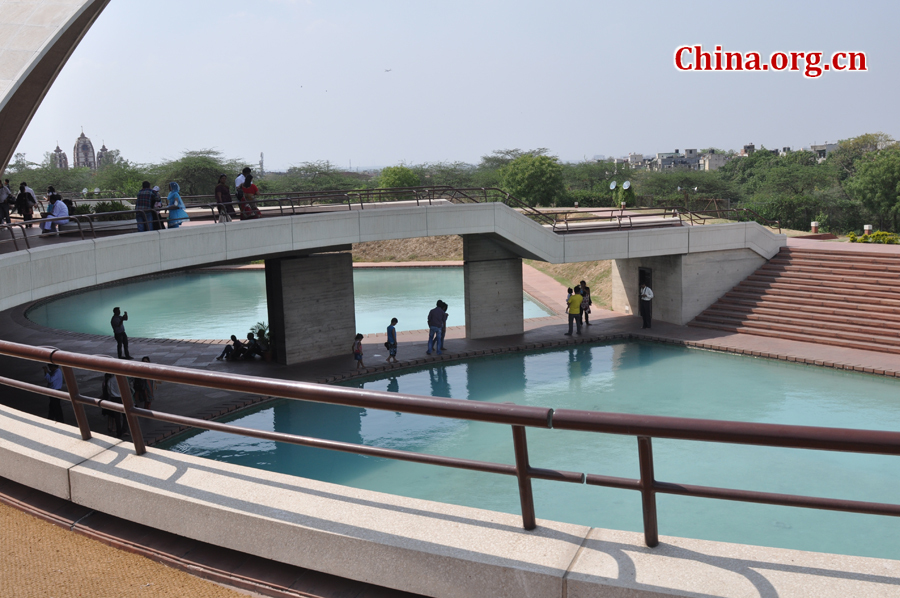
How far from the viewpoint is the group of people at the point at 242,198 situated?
18.6 metres

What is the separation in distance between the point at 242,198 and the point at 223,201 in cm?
48

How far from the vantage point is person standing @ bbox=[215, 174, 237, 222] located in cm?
1836

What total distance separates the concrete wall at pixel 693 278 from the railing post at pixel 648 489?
79.2 ft

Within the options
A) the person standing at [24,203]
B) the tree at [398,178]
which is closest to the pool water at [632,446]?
the person standing at [24,203]

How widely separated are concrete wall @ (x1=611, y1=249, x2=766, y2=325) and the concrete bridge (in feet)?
0.13

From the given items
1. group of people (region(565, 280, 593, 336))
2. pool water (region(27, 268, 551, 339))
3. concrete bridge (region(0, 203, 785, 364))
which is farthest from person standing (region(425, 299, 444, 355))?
pool water (region(27, 268, 551, 339))

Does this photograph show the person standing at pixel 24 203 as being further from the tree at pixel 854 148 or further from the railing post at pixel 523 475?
the tree at pixel 854 148

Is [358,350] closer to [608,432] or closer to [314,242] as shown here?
[314,242]

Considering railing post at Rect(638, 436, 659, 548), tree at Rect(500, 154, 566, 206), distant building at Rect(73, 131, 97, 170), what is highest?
distant building at Rect(73, 131, 97, 170)

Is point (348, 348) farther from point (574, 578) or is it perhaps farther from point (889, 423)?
point (574, 578)

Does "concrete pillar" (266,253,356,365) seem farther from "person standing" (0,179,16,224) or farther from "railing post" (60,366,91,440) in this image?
"railing post" (60,366,91,440)

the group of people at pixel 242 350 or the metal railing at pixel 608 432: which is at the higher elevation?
the metal railing at pixel 608 432

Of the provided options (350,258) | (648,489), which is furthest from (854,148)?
(648,489)

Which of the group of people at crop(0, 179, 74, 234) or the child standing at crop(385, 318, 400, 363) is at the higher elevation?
the group of people at crop(0, 179, 74, 234)
